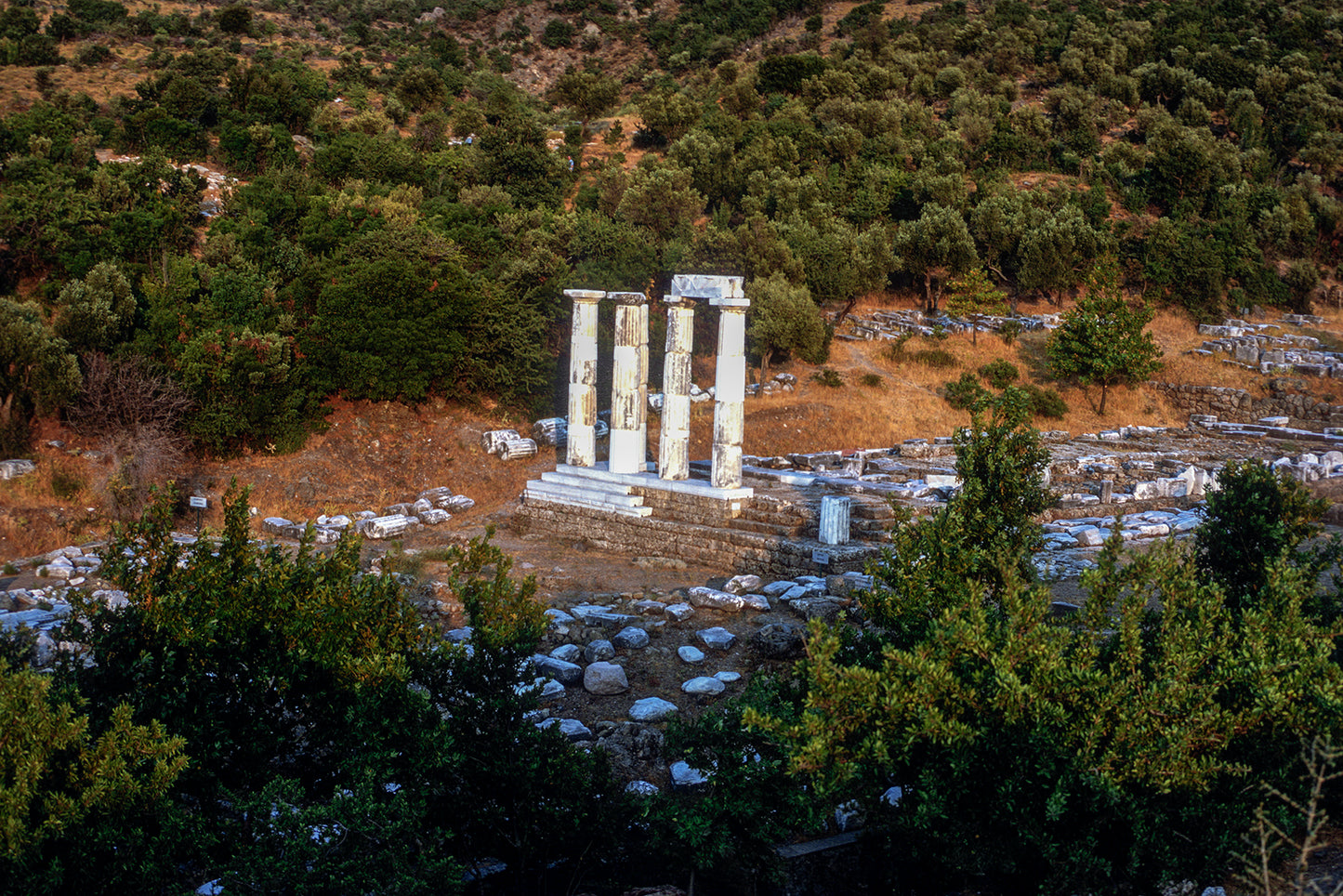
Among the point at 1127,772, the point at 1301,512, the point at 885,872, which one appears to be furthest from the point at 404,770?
the point at 1301,512

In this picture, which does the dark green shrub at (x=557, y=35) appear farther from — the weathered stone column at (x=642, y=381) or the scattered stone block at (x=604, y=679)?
the scattered stone block at (x=604, y=679)

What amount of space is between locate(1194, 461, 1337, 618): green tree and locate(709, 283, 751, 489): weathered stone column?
357 inches

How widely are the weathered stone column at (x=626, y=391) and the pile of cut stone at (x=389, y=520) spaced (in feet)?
12.9

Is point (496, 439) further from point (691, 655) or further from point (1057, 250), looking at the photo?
point (1057, 250)

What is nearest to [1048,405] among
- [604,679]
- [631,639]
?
[631,639]

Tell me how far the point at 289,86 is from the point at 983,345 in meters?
30.6

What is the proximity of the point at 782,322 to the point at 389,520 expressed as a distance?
13.9 meters

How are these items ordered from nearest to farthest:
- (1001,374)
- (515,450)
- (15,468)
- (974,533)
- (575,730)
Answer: (974,533), (575,730), (15,468), (515,450), (1001,374)

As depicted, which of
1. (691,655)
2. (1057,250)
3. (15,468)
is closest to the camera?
(691,655)

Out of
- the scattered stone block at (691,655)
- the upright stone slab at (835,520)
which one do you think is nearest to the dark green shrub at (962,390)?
the upright stone slab at (835,520)

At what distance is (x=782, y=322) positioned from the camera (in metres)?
29.8

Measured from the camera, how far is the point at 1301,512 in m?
9.88

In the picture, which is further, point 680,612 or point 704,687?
point 680,612

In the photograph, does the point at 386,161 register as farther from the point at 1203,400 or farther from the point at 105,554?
the point at 105,554
